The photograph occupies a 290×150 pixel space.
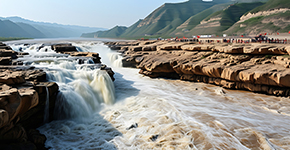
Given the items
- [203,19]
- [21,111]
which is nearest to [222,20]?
[203,19]

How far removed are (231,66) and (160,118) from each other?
7404mm

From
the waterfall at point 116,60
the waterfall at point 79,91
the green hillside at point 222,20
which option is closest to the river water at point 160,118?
the waterfall at point 79,91

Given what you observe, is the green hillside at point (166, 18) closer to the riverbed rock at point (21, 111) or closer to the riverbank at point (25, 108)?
the riverbank at point (25, 108)

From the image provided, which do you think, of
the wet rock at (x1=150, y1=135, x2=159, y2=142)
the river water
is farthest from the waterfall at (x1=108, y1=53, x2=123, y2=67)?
the wet rock at (x1=150, y1=135, x2=159, y2=142)

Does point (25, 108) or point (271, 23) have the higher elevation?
point (271, 23)

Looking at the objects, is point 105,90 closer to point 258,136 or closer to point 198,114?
point 198,114

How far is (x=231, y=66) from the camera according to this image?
514 inches

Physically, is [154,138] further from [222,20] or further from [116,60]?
[222,20]

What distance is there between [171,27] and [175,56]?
4863 inches

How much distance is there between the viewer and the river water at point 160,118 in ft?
21.6

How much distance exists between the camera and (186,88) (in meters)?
13.9

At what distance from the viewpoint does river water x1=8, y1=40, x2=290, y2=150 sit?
6.59 meters

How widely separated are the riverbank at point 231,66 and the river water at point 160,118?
0.82 meters

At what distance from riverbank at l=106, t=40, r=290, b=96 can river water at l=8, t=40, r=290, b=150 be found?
32.1 inches
